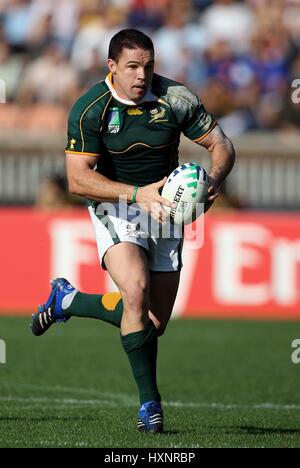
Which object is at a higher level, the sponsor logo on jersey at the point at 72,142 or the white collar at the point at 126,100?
the white collar at the point at 126,100

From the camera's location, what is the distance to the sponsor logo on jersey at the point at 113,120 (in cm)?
730

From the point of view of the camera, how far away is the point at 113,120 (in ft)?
24.0

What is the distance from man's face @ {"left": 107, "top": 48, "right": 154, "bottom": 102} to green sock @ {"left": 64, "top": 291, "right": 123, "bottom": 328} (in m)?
1.35

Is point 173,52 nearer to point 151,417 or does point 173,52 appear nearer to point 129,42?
point 129,42

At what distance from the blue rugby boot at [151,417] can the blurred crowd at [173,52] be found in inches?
433

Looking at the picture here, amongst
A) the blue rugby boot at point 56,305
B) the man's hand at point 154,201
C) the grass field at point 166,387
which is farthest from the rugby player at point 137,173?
the grass field at point 166,387

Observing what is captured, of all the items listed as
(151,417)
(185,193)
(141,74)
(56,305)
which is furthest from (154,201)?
(56,305)

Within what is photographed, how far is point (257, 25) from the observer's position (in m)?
18.5

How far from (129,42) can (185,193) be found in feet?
3.30

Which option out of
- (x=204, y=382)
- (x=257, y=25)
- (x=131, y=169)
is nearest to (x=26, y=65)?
(x=257, y=25)

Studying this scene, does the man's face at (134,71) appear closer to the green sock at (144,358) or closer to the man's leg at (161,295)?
the man's leg at (161,295)

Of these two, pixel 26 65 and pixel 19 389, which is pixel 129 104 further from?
pixel 26 65

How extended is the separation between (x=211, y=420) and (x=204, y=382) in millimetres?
2517

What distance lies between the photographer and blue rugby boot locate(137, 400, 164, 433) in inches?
276
